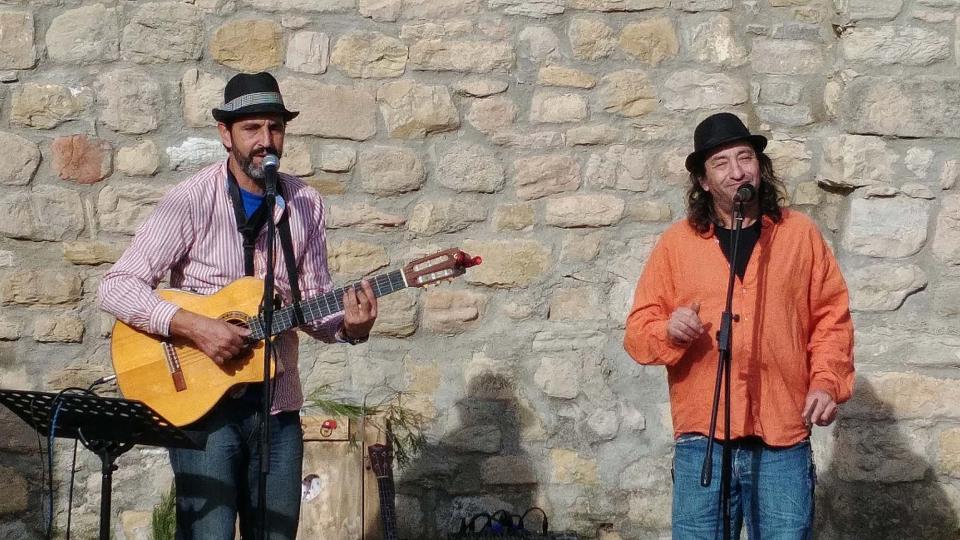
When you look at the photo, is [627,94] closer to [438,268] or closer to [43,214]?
[438,268]

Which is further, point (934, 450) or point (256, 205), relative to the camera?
point (934, 450)

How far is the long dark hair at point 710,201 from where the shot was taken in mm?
3979

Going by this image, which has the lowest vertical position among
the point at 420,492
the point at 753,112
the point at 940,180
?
the point at 420,492

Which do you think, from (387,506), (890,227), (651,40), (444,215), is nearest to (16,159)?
(444,215)

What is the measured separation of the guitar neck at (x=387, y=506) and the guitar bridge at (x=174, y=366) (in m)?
1.39

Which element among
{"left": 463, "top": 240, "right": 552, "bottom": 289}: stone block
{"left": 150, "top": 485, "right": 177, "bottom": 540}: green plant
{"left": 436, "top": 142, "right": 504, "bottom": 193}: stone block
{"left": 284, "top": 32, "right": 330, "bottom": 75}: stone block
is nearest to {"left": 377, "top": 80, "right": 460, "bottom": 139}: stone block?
{"left": 436, "top": 142, "right": 504, "bottom": 193}: stone block

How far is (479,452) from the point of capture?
18.6ft

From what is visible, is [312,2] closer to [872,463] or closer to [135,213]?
[135,213]

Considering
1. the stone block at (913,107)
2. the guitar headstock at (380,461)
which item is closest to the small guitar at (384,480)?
the guitar headstock at (380,461)

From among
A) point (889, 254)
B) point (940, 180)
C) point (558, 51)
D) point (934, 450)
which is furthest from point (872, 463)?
point (558, 51)

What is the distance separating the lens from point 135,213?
558 centimetres

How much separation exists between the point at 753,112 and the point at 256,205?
8.60 ft

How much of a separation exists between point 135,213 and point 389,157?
1.12 m

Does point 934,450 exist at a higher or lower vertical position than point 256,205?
lower
